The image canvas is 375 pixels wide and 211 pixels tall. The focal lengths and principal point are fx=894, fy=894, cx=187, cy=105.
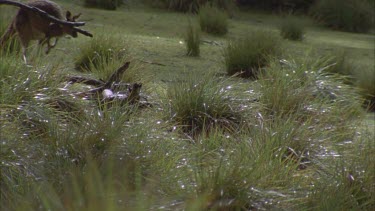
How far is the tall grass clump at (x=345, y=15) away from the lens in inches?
904

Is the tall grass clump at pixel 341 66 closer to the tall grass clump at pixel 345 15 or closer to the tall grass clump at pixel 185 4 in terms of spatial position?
the tall grass clump at pixel 185 4

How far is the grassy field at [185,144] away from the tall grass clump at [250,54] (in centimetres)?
186

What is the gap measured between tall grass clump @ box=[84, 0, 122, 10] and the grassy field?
7.59 metres

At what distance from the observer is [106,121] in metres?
6.91

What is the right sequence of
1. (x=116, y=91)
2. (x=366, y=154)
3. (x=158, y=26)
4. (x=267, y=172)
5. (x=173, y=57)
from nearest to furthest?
(x=267, y=172) < (x=366, y=154) < (x=116, y=91) < (x=173, y=57) < (x=158, y=26)

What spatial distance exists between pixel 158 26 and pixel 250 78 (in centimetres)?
586

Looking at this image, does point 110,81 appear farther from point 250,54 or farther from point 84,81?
point 250,54

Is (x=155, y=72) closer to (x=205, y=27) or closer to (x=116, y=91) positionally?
(x=116, y=91)

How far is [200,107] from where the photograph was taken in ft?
29.6

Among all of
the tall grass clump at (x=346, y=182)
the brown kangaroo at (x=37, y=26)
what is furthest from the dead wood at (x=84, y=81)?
the tall grass clump at (x=346, y=182)

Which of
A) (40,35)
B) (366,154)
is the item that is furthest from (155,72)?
(366,154)

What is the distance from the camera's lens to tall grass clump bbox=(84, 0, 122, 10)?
18266 millimetres

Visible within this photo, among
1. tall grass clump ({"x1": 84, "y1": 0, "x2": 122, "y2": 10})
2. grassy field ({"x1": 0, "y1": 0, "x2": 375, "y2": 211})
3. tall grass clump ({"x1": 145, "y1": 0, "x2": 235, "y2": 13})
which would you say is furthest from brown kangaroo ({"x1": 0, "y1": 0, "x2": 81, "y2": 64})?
tall grass clump ({"x1": 145, "y1": 0, "x2": 235, "y2": 13})

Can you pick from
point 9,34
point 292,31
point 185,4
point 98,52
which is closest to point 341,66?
point 98,52
